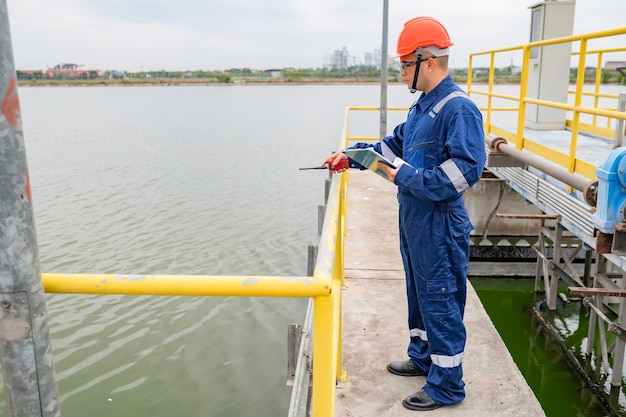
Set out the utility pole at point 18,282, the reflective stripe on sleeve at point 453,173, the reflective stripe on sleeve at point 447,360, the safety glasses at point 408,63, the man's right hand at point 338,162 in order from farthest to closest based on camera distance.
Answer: the man's right hand at point 338,162
the reflective stripe on sleeve at point 447,360
the safety glasses at point 408,63
the reflective stripe on sleeve at point 453,173
the utility pole at point 18,282

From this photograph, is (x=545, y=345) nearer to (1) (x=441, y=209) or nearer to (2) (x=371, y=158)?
(1) (x=441, y=209)

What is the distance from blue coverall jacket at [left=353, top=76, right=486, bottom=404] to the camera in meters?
2.54

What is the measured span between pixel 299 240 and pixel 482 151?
342 inches

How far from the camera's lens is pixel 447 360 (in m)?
2.79

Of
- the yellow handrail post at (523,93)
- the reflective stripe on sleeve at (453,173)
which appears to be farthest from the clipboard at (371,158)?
the yellow handrail post at (523,93)

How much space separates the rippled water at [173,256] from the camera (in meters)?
6.19

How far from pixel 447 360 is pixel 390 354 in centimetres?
87

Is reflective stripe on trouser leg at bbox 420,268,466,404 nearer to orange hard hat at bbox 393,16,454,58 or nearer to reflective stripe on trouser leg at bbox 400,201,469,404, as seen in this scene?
reflective stripe on trouser leg at bbox 400,201,469,404

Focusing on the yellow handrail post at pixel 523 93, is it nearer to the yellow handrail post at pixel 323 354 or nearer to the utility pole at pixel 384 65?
the utility pole at pixel 384 65

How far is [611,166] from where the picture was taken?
3338mm

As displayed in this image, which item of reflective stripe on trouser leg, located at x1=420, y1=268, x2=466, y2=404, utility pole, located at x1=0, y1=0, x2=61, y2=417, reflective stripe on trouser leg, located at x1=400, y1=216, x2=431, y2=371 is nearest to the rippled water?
reflective stripe on trouser leg, located at x1=400, y1=216, x2=431, y2=371

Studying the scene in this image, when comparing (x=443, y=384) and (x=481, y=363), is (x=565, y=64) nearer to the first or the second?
(x=481, y=363)

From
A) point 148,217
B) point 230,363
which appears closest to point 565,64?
point 230,363

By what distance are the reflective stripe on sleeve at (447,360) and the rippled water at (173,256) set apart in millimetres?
3449
